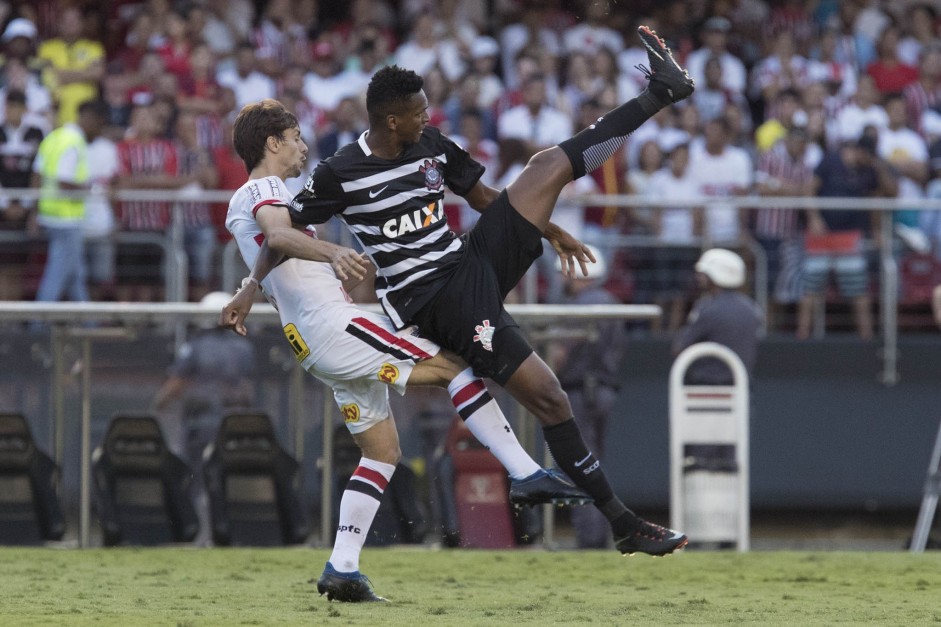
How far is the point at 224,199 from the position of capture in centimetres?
1362

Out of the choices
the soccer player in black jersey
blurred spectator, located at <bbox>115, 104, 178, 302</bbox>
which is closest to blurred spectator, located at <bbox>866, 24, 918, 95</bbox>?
blurred spectator, located at <bbox>115, 104, 178, 302</bbox>

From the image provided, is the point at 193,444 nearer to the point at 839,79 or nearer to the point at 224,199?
the point at 224,199

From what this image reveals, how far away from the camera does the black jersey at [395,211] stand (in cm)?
737

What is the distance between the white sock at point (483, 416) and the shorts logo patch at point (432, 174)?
0.87 m

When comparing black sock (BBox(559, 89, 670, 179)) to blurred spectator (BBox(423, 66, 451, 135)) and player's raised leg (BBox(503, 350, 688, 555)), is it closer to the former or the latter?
player's raised leg (BBox(503, 350, 688, 555))

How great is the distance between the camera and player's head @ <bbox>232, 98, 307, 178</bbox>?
768cm

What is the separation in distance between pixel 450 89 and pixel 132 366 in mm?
A: 5513

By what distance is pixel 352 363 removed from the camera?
7426mm

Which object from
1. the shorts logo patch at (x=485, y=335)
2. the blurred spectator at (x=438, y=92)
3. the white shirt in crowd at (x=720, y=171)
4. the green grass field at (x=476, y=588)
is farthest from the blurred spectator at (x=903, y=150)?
the shorts logo patch at (x=485, y=335)

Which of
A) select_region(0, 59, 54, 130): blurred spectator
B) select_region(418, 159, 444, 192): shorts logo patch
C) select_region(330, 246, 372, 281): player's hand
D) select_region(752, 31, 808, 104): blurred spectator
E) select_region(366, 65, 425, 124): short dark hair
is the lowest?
select_region(330, 246, 372, 281): player's hand

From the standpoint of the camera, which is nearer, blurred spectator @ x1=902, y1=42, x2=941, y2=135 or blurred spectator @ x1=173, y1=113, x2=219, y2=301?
blurred spectator @ x1=173, y1=113, x2=219, y2=301

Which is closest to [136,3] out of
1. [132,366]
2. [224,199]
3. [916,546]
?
[224,199]

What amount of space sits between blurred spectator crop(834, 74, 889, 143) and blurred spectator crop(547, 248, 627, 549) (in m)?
5.06

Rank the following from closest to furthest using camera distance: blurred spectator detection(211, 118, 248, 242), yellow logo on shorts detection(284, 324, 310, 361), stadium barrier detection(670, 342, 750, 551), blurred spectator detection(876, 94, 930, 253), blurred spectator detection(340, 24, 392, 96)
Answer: yellow logo on shorts detection(284, 324, 310, 361) < stadium barrier detection(670, 342, 750, 551) < blurred spectator detection(211, 118, 248, 242) < blurred spectator detection(876, 94, 930, 253) < blurred spectator detection(340, 24, 392, 96)
